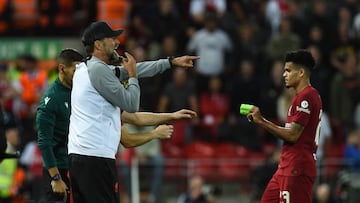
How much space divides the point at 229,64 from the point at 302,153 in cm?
914

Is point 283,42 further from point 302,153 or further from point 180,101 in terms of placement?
point 302,153

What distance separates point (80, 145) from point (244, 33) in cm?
1045

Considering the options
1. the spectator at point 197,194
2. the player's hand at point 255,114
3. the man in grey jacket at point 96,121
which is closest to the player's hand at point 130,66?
the man in grey jacket at point 96,121

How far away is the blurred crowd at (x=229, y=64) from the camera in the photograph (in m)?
19.4

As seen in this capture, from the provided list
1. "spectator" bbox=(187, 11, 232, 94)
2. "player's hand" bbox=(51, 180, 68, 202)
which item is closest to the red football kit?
"player's hand" bbox=(51, 180, 68, 202)

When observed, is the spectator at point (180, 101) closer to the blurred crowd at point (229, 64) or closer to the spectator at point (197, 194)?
the blurred crowd at point (229, 64)

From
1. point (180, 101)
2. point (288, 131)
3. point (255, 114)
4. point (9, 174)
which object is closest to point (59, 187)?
point (255, 114)

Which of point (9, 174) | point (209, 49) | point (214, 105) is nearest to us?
point (9, 174)

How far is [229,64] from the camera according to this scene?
2070 centimetres

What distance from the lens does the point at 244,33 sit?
20828 mm

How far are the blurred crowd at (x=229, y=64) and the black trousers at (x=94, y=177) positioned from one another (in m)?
7.92

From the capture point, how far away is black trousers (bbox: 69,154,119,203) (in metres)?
10.7

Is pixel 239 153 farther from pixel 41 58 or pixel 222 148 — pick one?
pixel 41 58

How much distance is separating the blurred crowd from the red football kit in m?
6.40
